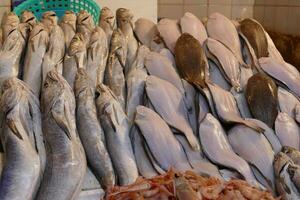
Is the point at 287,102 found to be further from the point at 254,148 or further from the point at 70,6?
the point at 70,6

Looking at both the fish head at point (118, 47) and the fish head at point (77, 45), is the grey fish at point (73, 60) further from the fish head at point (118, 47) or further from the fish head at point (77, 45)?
the fish head at point (118, 47)

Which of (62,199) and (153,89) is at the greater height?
(153,89)

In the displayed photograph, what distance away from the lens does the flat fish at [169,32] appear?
63.7 inches

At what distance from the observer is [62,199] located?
112 centimetres

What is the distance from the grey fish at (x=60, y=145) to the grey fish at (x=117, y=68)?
202mm

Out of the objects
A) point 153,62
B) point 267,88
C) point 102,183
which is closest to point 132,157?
point 102,183

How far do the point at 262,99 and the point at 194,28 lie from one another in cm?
39

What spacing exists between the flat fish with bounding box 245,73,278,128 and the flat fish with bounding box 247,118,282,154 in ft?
0.10

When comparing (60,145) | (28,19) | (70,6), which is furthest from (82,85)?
(70,6)

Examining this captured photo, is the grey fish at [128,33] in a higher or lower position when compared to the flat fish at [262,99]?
higher

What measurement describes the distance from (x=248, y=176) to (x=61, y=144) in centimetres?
50

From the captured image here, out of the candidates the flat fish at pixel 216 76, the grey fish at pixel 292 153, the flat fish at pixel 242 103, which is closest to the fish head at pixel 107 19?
the flat fish at pixel 216 76

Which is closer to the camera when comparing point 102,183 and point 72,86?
point 102,183

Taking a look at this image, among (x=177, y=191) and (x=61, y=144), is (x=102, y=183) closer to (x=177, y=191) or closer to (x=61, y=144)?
(x=61, y=144)
